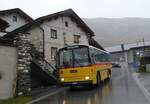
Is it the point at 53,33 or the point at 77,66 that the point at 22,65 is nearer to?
the point at 77,66

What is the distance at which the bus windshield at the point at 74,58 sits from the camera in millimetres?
20422

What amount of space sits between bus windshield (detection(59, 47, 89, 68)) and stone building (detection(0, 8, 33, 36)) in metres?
22.6

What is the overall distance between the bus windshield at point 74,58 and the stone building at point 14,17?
22.6 m

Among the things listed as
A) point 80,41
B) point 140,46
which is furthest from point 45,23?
point 140,46

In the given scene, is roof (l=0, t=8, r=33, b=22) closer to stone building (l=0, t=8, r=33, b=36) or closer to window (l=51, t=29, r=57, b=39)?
stone building (l=0, t=8, r=33, b=36)

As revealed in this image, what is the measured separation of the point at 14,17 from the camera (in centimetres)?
4309

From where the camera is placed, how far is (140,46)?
74.2 metres

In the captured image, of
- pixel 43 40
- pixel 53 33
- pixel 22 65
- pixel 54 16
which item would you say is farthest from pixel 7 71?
pixel 54 16

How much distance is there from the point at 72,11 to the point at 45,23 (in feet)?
19.0

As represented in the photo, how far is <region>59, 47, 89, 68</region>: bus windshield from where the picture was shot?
20.4 metres

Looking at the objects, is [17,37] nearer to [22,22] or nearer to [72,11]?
[72,11]

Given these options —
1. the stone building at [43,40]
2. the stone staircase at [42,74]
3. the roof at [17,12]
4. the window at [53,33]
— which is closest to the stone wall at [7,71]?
the stone building at [43,40]

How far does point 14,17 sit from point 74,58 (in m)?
24.8

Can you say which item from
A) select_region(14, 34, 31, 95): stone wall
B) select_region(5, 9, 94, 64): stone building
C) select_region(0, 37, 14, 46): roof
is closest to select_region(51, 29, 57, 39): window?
select_region(5, 9, 94, 64): stone building
